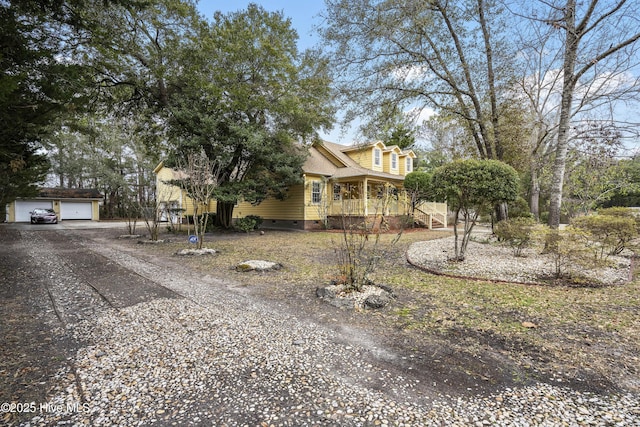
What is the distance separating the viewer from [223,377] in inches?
107

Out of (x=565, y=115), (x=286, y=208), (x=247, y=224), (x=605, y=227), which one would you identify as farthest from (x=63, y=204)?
(x=605, y=227)

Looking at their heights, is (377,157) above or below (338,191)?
above

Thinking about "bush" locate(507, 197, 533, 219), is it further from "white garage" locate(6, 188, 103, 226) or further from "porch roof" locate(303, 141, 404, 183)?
"white garage" locate(6, 188, 103, 226)

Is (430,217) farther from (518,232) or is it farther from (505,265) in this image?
(505,265)

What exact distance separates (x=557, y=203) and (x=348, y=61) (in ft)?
25.7

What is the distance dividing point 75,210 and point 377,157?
1162 inches

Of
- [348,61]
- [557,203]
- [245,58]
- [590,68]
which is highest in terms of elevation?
[245,58]

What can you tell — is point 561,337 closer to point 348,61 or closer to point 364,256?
point 364,256

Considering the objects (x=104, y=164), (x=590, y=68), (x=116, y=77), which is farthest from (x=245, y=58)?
(x=104, y=164)

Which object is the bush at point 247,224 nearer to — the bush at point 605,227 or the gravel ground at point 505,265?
the gravel ground at point 505,265

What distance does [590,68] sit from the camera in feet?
26.5

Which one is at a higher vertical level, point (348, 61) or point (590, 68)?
point (348, 61)

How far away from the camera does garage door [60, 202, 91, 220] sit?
1125 inches

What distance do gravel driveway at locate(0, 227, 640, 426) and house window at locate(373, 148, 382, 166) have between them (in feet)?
55.9
